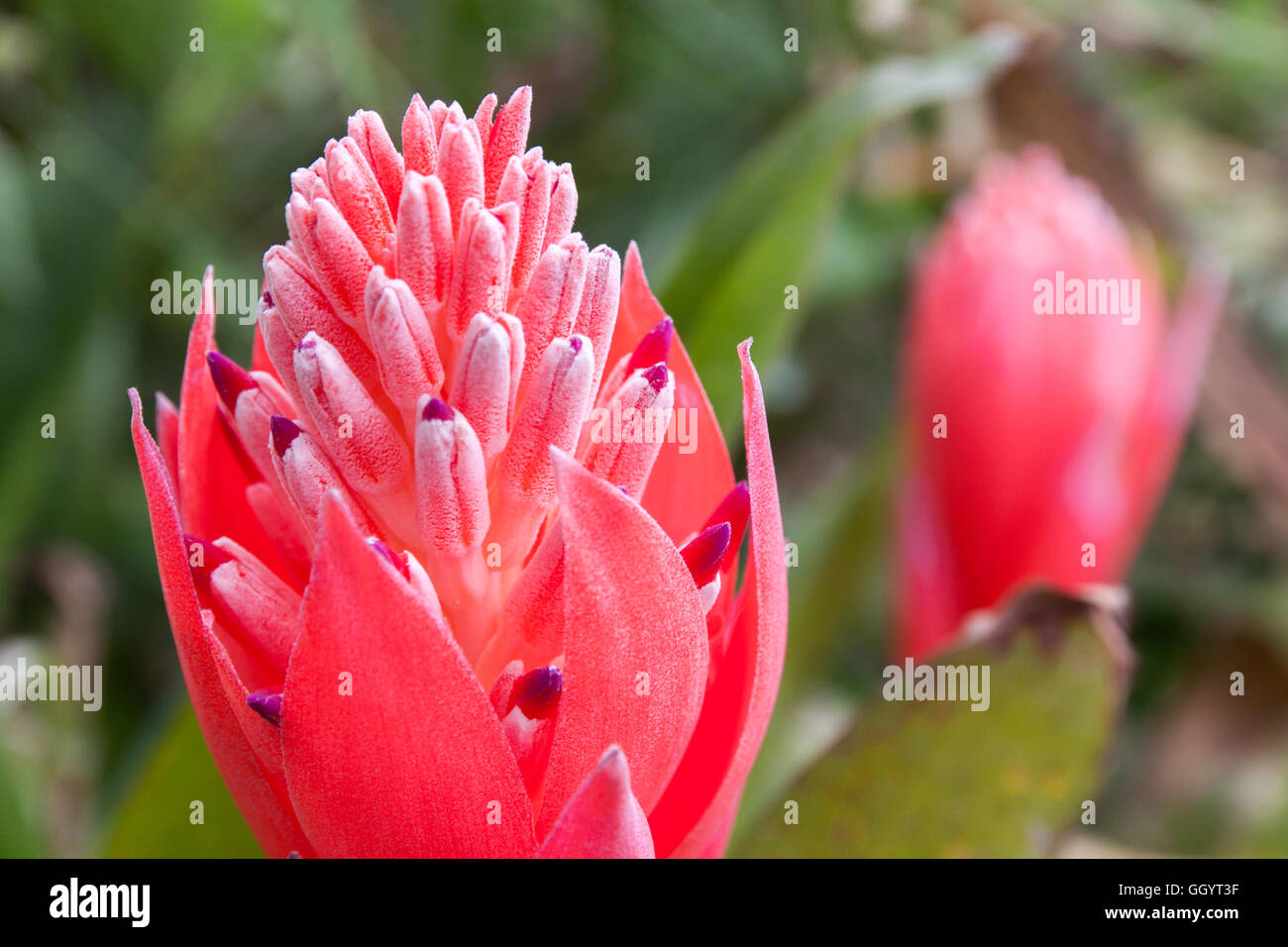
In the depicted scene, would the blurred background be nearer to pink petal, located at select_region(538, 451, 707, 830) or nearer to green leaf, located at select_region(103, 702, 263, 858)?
green leaf, located at select_region(103, 702, 263, 858)

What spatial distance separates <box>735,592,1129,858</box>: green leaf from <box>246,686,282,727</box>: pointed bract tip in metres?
0.24

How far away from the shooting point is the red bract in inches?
25.8

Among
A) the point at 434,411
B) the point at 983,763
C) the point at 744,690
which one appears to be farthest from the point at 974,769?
the point at 434,411

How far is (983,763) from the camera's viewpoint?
0.45m

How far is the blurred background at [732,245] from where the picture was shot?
2.08 feet

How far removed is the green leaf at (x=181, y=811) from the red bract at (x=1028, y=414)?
413 millimetres

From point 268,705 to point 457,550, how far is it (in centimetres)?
6

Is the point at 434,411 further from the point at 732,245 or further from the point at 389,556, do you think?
the point at 732,245

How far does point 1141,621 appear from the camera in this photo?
1.06m

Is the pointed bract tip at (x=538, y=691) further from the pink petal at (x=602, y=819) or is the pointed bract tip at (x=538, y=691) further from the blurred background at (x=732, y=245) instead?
the blurred background at (x=732, y=245)

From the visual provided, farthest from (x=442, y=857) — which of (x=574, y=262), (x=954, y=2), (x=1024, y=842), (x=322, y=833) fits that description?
(x=954, y=2)

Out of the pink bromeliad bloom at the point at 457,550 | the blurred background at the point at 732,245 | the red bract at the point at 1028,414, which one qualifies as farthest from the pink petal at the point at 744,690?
the red bract at the point at 1028,414
